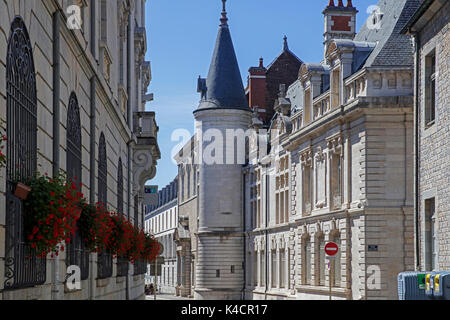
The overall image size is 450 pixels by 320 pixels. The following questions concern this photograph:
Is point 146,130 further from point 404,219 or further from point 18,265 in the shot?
point 18,265

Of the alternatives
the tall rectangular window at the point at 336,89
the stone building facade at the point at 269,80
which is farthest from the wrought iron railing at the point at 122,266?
the stone building facade at the point at 269,80

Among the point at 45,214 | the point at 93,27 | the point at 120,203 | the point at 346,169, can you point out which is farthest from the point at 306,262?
the point at 45,214

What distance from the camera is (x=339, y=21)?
160 ft

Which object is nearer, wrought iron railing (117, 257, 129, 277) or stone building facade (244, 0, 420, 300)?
wrought iron railing (117, 257, 129, 277)

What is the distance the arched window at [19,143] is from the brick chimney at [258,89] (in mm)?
56290

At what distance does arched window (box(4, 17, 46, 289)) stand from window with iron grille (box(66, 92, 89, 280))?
2.81m

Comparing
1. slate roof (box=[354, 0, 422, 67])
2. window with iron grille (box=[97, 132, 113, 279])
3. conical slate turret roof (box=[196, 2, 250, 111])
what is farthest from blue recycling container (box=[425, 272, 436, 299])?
conical slate turret roof (box=[196, 2, 250, 111])

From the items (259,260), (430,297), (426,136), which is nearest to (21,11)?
(430,297)

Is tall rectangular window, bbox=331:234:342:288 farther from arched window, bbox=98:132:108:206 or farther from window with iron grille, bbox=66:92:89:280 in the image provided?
window with iron grille, bbox=66:92:89:280

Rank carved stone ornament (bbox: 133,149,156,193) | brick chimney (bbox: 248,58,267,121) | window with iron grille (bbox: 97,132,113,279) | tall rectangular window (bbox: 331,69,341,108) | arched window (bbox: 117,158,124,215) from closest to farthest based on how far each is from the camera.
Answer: window with iron grille (bbox: 97,132,113,279), arched window (bbox: 117,158,124,215), carved stone ornament (bbox: 133,149,156,193), tall rectangular window (bbox: 331,69,341,108), brick chimney (bbox: 248,58,267,121)

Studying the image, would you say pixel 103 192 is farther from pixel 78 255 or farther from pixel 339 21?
pixel 339 21

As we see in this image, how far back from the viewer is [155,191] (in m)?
35.5

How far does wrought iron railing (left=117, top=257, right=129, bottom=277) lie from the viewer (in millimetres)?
20750

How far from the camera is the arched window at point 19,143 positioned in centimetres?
816
